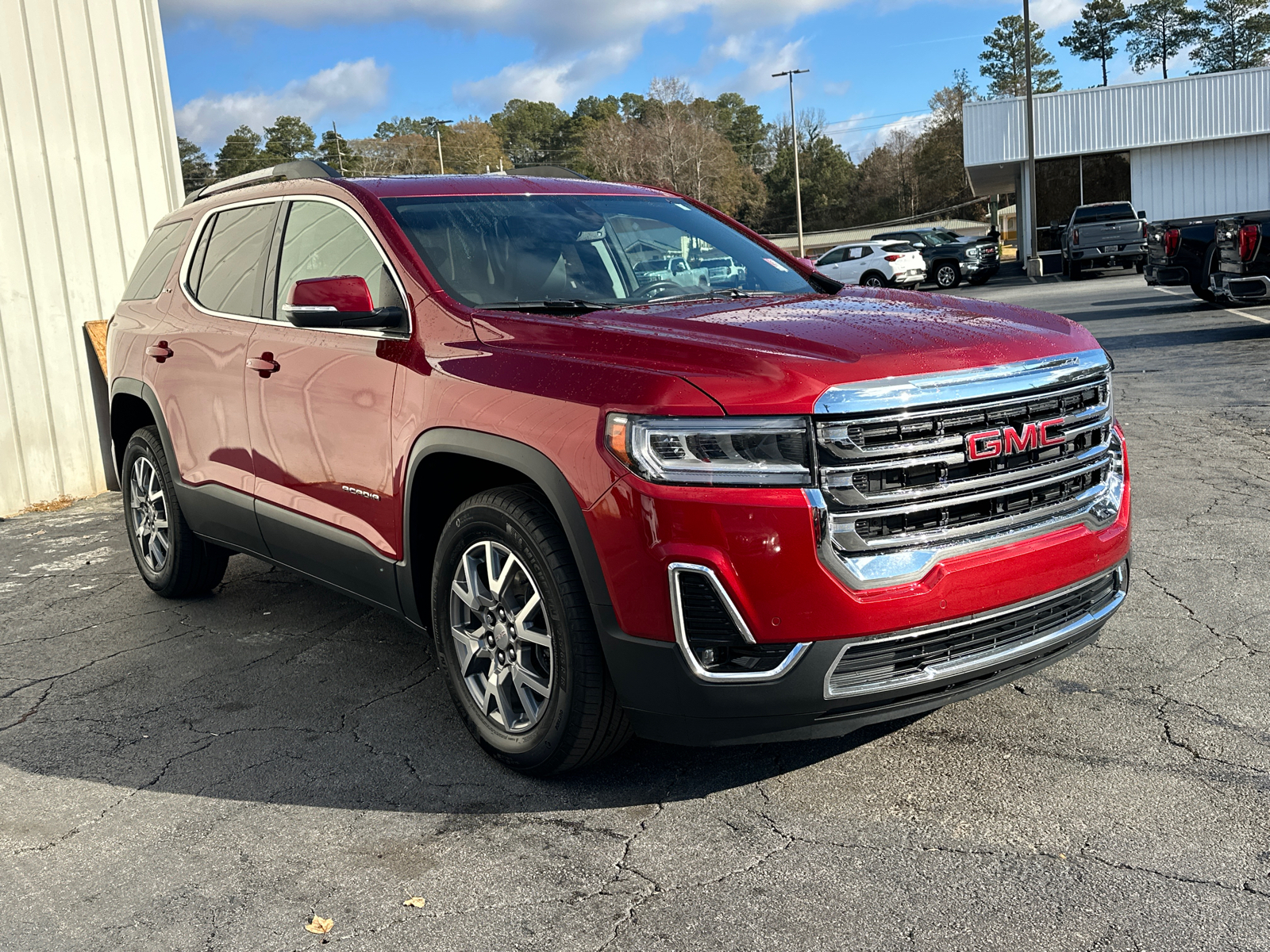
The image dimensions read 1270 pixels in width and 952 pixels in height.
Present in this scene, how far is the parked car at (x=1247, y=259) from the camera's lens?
43.7 feet

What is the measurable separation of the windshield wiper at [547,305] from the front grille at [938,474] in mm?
1144

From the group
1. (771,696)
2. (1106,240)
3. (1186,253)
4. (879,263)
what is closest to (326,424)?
(771,696)

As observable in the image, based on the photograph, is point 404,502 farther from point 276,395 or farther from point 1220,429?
point 1220,429

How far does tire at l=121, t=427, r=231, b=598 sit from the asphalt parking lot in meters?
0.51

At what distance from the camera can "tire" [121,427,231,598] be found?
5496 millimetres

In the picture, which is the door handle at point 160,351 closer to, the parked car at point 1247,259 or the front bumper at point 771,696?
the front bumper at point 771,696

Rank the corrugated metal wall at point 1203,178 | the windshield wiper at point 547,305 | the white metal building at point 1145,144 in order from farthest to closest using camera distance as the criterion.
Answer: the corrugated metal wall at point 1203,178 < the white metal building at point 1145,144 < the windshield wiper at point 547,305

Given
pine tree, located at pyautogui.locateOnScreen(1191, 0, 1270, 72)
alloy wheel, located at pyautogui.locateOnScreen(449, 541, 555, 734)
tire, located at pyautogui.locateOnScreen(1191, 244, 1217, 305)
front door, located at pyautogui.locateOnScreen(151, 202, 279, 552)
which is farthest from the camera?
pine tree, located at pyautogui.locateOnScreen(1191, 0, 1270, 72)

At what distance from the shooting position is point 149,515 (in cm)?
579

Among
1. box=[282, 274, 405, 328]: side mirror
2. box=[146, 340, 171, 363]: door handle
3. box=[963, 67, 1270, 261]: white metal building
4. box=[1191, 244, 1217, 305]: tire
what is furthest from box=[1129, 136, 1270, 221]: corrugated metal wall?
box=[282, 274, 405, 328]: side mirror

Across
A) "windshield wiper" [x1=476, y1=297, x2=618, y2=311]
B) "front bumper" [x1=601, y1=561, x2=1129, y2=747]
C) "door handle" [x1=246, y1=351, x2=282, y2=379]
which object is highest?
"windshield wiper" [x1=476, y1=297, x2=618, y2=311]

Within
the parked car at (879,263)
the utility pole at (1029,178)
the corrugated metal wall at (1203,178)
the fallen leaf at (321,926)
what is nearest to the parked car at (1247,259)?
the fallen leaf at (321,926)

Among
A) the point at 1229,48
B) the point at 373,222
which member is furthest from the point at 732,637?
the point at 1229,48

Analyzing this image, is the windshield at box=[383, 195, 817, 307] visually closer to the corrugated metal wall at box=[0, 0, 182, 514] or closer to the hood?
the hood
